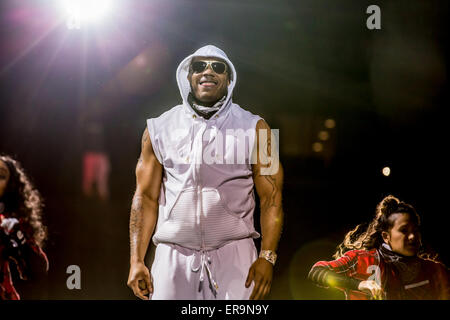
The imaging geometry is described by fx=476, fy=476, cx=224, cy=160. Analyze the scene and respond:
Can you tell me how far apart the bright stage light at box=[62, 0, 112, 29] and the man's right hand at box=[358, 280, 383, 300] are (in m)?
2.69

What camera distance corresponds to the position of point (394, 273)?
128 inches

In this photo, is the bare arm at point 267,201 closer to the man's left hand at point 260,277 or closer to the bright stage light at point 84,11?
the man's left hand at point 260,277

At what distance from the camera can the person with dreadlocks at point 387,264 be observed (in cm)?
322

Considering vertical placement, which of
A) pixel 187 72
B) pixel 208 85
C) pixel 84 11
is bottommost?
pixel 208 85

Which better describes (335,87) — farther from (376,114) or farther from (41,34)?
(41,34)

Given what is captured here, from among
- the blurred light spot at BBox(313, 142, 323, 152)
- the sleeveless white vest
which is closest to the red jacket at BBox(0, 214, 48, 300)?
the sleeveless white vest

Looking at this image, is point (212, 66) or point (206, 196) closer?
point (206, 196)

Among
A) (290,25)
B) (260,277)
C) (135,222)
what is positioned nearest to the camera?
(260,277)

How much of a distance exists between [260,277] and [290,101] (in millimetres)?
1358

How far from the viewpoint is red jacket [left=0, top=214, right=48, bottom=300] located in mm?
3391

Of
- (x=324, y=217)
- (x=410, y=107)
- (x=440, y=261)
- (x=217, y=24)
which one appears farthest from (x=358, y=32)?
(x=440, y=261)

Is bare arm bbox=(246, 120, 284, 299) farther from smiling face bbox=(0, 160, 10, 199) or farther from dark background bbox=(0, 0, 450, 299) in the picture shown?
smiling face bbox=(0, 160, 10, 199)

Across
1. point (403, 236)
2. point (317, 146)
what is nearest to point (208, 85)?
point (317, 146)

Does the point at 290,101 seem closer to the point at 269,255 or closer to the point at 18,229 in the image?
the point at 269,255
